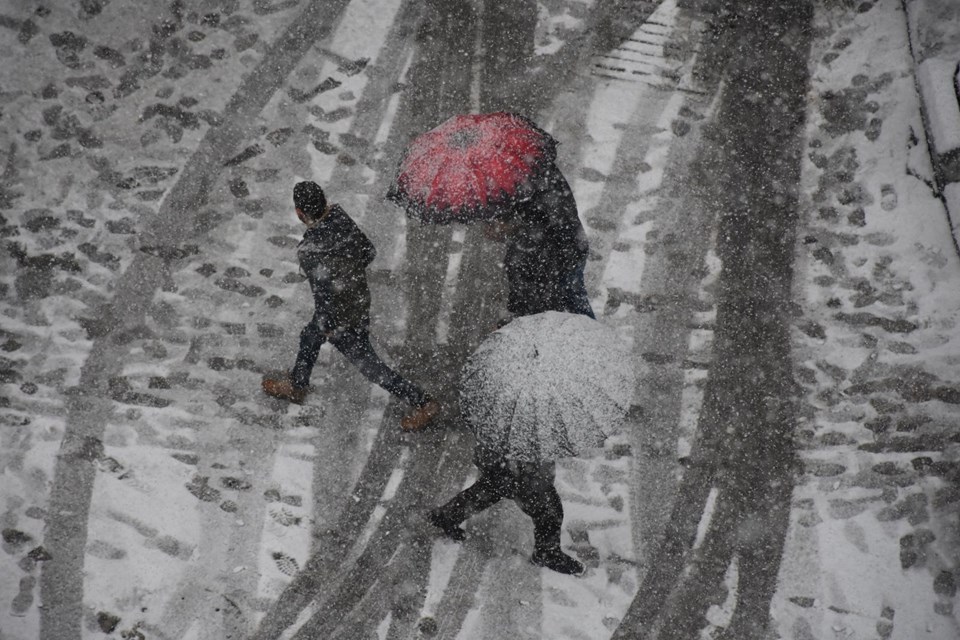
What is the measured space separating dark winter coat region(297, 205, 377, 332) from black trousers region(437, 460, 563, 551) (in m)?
1.35

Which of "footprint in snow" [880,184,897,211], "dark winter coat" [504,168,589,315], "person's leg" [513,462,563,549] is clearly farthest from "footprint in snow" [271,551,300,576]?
"footprint in snow" [880,184,897,211]

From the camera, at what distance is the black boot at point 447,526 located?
482 centimetres

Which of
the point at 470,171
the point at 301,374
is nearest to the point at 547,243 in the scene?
the point at 470,171

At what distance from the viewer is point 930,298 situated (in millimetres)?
5922

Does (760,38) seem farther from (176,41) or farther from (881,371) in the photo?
(176,41)

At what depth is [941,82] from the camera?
664 cm

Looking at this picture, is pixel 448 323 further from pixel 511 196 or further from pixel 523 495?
pixel 523 495

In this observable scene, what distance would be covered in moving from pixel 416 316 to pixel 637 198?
2.23 meters

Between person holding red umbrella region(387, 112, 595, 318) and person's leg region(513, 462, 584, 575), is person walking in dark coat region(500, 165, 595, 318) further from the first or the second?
person's leg region(513, 462, 584, 575)

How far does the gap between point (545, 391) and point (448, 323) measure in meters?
2.48

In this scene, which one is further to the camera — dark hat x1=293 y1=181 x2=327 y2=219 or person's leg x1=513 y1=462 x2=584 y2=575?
dark hat x1=293 y1=181 x2=327 y2=219

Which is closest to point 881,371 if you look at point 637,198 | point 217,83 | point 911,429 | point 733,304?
point 911,429

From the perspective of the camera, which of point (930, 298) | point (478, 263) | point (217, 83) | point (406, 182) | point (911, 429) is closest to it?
point (406, 182)

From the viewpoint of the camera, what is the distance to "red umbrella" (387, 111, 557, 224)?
4688 millimetres
